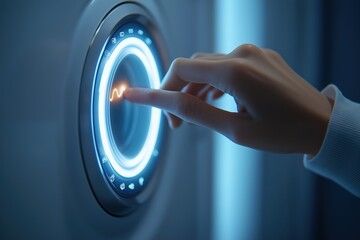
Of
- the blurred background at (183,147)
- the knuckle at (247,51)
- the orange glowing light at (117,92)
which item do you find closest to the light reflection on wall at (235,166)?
the blurred background at (183,147)

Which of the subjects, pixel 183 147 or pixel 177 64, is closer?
pixel 177 64

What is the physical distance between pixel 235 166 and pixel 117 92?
0.43 metres

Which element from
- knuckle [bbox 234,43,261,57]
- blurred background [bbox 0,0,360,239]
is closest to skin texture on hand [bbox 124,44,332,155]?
knuckle [bbox 234,43,261,57]

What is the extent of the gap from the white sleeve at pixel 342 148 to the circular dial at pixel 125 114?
0.29 m

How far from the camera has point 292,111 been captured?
16.8 inches

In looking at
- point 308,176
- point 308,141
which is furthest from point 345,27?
point 308,141

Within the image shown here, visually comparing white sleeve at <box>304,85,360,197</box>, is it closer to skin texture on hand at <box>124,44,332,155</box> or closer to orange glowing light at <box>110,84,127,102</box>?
skin texture on hand at <box>124,44,332,155</box>

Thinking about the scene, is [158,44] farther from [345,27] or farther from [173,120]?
[345,27]

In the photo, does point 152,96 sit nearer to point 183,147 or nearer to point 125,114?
point 125,114

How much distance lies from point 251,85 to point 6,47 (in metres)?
0.31

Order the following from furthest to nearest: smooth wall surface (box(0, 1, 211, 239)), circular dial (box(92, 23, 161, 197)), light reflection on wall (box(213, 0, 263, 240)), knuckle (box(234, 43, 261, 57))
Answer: light reflection on wall (box(213, 0, 263, 240)) → knuckle (box(234, 43, 261, 57)) → circular dial (box(92, 23, 161, 197)) → smooth wall surface (box(0, 1, 211, 239))

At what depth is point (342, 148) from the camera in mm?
455

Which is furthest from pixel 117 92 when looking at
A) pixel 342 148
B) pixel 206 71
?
pixel 342 148

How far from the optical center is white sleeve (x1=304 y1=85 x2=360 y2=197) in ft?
1.46
